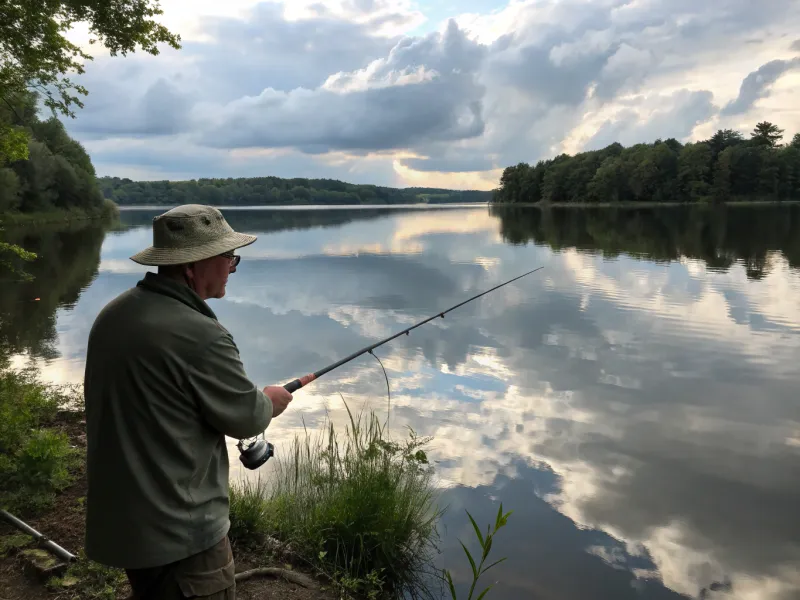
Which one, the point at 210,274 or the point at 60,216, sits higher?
the point at 210,274

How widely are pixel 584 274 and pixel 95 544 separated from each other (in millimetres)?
20327

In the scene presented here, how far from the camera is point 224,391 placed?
206 centimetres

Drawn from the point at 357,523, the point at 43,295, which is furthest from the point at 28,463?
the point at 43,295

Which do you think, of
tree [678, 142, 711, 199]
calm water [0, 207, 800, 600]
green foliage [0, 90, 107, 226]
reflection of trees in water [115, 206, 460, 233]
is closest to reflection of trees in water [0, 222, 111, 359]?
calm water [0, 207, 800, 600]

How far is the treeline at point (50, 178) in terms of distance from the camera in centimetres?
4666

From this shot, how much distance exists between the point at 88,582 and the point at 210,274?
110 inches

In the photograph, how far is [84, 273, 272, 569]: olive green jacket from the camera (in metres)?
1.97

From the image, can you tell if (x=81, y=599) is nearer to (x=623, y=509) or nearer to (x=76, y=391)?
(x=623, y=509)

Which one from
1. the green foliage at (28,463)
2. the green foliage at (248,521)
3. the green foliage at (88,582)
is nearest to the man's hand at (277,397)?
the green foliage at (88,582)

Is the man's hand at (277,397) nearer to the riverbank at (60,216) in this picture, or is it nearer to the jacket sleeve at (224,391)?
the jacket sleeve at (224,391)

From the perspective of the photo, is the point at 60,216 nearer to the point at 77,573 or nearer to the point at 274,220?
the point at 274,220

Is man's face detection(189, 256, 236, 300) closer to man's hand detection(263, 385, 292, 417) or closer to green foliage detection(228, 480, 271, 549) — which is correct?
man's hand detection(263, 385, 292, 417)

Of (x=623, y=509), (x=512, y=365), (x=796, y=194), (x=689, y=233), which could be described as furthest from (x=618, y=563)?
(x=796, y=194)

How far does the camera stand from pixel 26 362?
1077 cm
